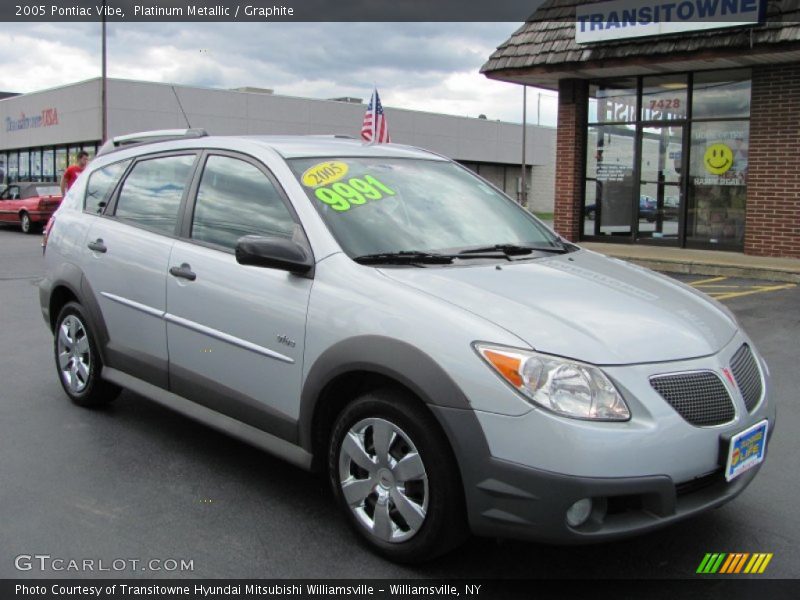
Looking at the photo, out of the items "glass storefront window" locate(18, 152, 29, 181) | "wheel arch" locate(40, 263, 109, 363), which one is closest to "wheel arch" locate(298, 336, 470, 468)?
"wheel arch" locate(40, 263, 109, 363)

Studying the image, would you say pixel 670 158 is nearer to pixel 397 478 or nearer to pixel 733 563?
pixel 733 563

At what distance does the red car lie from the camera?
889 inches

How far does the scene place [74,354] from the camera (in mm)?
5332

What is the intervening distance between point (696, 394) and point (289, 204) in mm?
1994

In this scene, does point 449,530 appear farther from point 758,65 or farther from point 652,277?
point 758,65

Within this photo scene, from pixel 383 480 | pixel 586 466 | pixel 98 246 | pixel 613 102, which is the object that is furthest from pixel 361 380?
pixel 613 102

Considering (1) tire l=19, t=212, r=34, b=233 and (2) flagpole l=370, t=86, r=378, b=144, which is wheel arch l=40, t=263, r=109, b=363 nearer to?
(2) flagpole l=370, t=86, r=378, b=144

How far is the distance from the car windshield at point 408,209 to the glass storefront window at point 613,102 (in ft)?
36.1

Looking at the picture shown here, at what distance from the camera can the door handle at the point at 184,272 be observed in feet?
13.6

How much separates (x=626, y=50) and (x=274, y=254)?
11.2 metres

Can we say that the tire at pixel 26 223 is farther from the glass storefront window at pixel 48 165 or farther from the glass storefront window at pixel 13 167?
the glass storefront window at pixel 13 167

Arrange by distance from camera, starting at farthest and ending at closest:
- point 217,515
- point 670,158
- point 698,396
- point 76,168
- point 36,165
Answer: point 36,165 → point 76,168 → point 670,158 → point 217,515 → point 698,396

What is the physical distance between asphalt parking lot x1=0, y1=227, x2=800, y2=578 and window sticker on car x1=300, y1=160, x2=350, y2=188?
151 centimetres

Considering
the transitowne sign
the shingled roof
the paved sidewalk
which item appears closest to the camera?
the paved sidewalk
